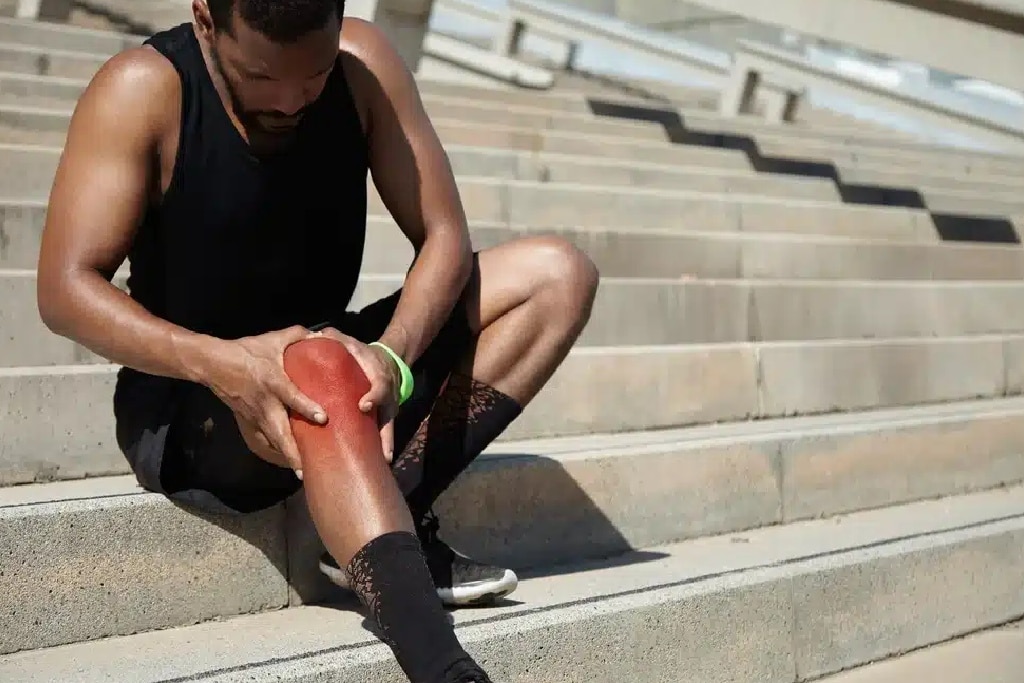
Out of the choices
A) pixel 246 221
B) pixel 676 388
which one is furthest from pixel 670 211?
pixel 246 221

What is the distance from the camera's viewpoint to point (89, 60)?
5730 millimetres

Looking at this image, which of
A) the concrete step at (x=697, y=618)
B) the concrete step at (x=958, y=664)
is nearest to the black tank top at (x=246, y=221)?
the concrete step at (x=697, y=618)

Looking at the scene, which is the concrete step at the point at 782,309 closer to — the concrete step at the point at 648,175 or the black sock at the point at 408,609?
the concrete step at the point at 648,175

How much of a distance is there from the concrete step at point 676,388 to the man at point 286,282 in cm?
29

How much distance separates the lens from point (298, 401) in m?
2.17

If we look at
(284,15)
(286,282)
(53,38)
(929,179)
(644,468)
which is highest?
(284,15)

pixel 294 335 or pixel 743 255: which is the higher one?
pixel 294 335

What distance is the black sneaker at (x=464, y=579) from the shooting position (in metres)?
2.62

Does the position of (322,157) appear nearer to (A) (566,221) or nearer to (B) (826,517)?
A: (B) (826,517)

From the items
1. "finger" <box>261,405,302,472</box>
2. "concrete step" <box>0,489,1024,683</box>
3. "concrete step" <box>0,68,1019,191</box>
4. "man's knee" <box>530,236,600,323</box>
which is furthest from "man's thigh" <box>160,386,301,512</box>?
"concrete step" <box>0,68,1019,191</box>

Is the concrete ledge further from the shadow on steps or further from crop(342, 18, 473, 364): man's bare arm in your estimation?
crop(342, 18, 473, 364): man's bare arm

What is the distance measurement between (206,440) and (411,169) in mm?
657

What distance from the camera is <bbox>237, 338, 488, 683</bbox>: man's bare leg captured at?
6.96 feet

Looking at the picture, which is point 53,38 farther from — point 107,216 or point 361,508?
point 361,508
